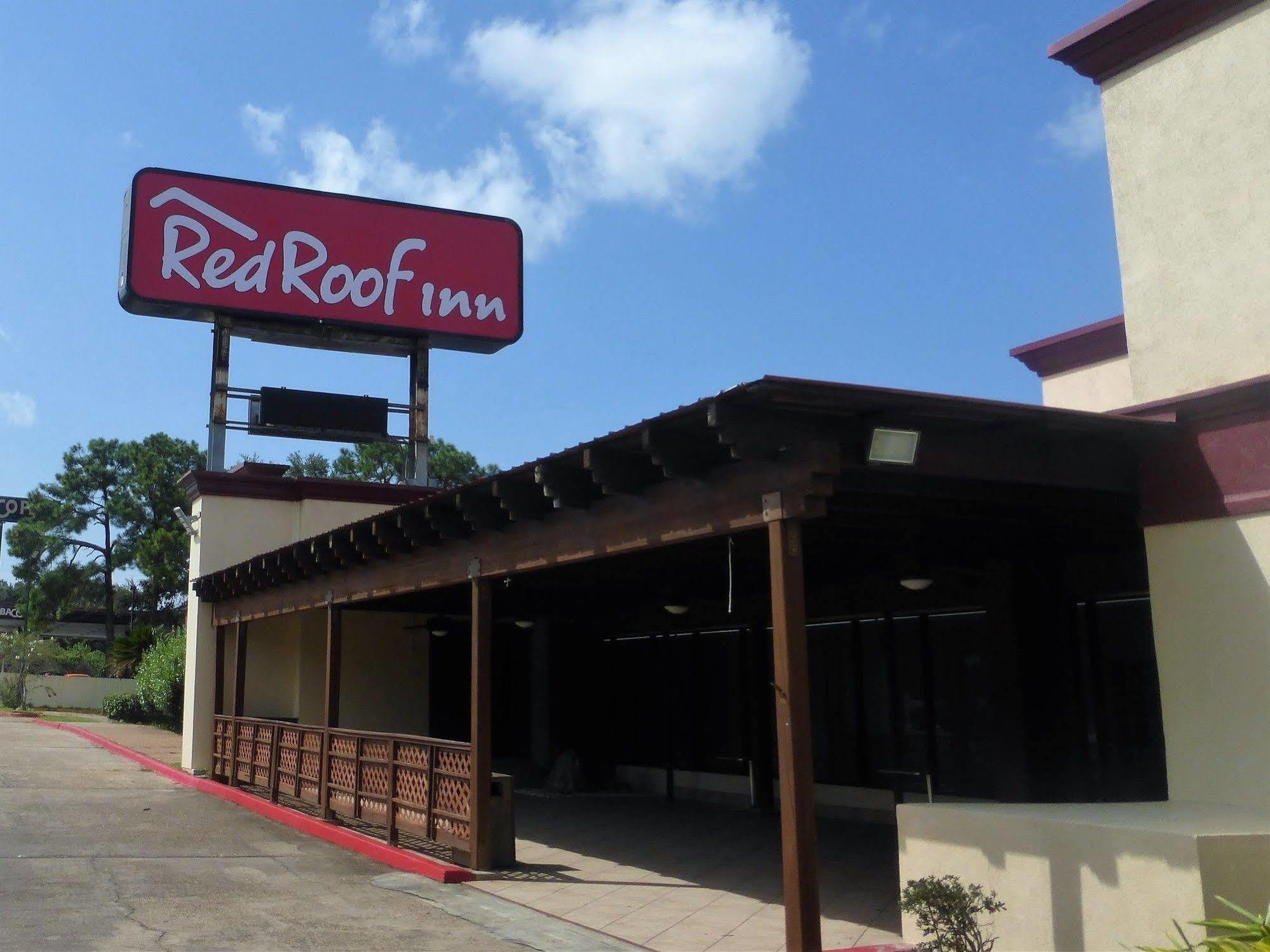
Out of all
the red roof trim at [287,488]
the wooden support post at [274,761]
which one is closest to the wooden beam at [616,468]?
the wooden support post at [274,761]

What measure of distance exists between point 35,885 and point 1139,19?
35.6 ft

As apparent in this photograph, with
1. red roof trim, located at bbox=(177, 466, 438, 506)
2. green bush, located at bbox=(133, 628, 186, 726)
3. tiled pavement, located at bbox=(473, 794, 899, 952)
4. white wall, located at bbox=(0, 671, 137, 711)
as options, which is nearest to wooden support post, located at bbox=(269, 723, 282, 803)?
tiled pavement, located at bbox=(473, 794, 899, 952)

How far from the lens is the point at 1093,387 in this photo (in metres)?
14.8

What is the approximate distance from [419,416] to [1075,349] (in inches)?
479

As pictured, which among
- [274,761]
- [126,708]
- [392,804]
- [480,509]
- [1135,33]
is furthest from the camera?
[126,708]

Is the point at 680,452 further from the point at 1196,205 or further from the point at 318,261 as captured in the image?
the point at 318,261

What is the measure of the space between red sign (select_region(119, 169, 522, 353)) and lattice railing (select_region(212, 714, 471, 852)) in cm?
765

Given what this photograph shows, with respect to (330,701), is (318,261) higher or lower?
higher

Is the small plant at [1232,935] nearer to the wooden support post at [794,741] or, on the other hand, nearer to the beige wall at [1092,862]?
the beige wall at [1092,862]

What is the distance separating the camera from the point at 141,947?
7.57 metres

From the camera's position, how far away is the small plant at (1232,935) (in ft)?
17.1

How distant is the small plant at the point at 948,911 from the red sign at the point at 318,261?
56.6 feet

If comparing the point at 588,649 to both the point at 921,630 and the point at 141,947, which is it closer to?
the point at 921,630

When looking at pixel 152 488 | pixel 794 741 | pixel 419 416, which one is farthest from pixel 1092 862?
pixel 152 488
